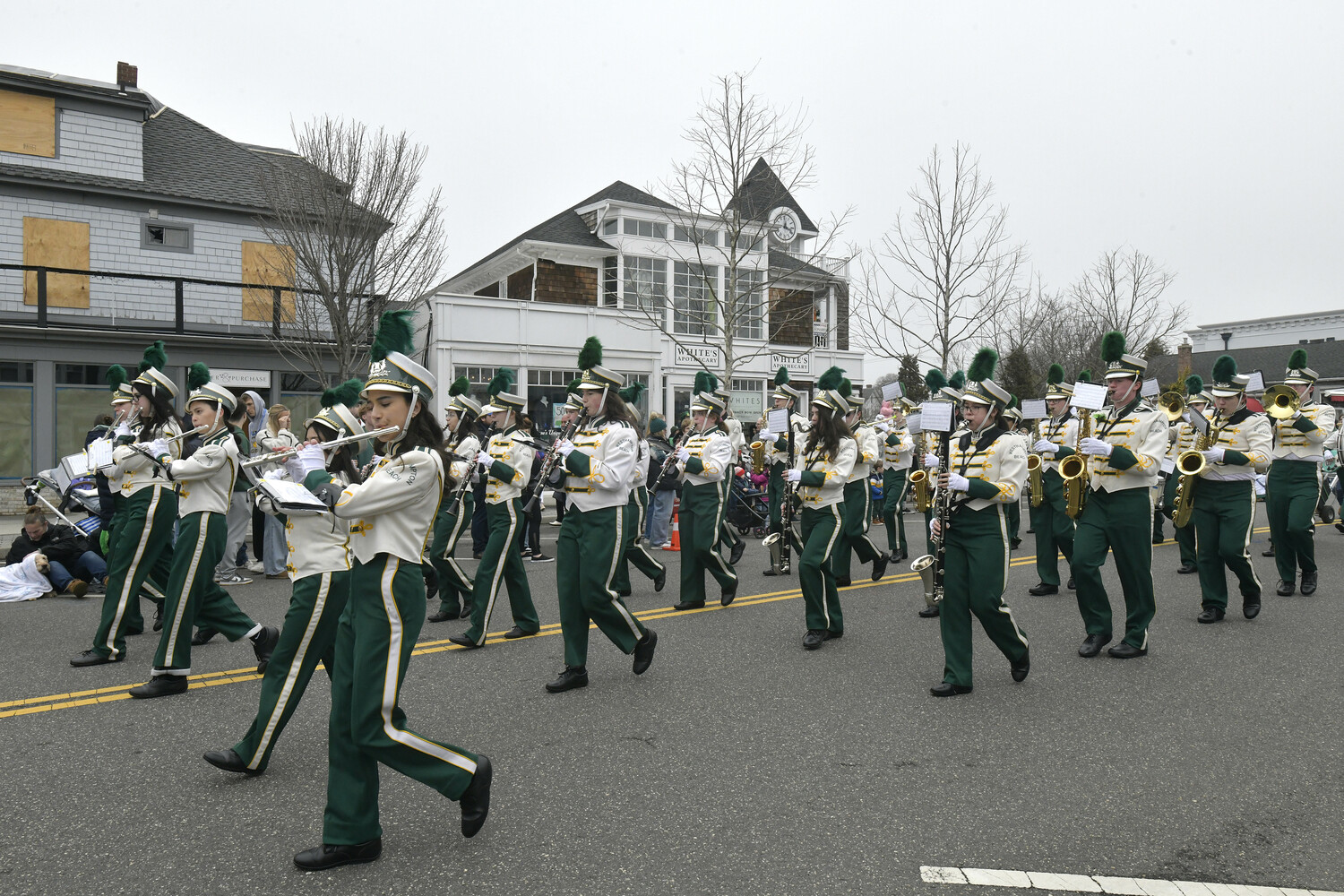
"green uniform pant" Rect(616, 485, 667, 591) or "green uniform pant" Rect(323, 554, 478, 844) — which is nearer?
"green uniform pant" Rect(323, 554, 478, 844)

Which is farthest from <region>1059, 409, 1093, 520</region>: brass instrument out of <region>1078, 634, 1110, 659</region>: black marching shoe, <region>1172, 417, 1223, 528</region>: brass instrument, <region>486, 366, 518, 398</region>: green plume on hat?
<region>486, 366, 518, 398</region>: green plume on hat

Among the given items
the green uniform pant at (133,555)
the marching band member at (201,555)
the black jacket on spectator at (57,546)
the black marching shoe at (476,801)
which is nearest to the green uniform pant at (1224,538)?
the black marching shoe at (476,801)

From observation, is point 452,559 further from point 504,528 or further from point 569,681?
point 569,681

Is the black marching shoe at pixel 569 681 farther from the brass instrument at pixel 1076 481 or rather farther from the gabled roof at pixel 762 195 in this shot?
the gabled roof at pixel 762 195

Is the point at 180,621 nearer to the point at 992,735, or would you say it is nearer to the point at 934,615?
the point at 992,735

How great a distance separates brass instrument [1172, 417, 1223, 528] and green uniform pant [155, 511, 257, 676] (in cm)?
733

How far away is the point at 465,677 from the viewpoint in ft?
20.5

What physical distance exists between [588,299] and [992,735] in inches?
912

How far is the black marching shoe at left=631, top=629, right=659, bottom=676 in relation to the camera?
624 cm

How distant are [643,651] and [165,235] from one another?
1977 cm

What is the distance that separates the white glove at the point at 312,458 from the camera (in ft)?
13.1

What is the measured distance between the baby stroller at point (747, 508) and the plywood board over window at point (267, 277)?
424 inches

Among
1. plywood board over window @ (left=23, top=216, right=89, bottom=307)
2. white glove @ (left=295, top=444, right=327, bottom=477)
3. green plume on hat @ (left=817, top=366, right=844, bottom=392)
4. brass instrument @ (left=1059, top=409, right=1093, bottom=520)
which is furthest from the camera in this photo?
plywood board over window @ (left=23, top=216, right=89, bottom=307)

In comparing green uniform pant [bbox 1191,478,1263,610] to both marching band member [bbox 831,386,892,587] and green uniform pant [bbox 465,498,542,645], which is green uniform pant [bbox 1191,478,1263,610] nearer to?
marching band member [bbox 831,386,892,587]
